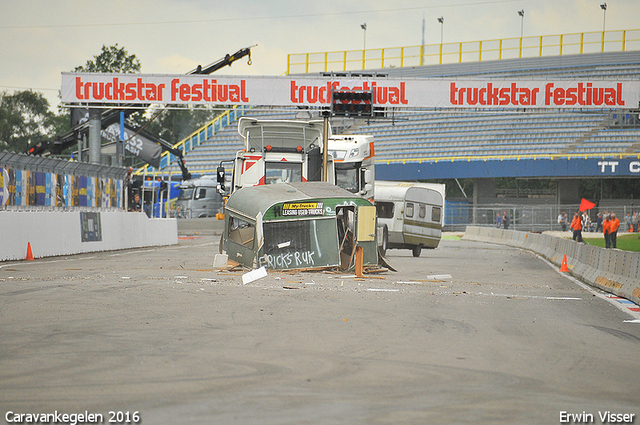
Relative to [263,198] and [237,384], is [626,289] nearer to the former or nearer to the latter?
[263,198]

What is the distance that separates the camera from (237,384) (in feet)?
18.1

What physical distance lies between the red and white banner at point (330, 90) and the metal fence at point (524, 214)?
17076 mm

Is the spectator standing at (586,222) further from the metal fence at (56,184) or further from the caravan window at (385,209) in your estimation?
the metal fence at (56,184)

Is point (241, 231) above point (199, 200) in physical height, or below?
above

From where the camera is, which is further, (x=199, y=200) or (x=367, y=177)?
(x=199, y=200)

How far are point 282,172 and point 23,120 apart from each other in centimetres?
7451

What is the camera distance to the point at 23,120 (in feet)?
284

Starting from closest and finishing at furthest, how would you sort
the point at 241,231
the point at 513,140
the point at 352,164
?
the point at 241,231 < the point at 352,164 < the point at 513,140

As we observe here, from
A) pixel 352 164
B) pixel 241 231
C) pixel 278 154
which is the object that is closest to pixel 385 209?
pixel 352 164

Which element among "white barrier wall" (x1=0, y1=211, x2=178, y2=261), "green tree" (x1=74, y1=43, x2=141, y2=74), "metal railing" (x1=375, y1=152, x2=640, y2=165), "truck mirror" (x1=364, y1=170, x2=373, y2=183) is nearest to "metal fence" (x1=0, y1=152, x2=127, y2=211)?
"white barrier wall" (x1=0, y1=211, x2=178, y2=261)

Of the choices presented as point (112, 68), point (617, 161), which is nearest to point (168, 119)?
point (112, 68)

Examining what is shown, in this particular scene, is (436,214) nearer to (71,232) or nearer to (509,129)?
(71,232)

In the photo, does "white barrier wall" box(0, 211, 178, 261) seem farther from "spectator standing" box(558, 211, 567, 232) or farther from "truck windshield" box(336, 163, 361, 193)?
"spectator standing" box(558, 211, 567, 232)

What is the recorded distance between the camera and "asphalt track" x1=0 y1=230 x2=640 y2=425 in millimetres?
4969
